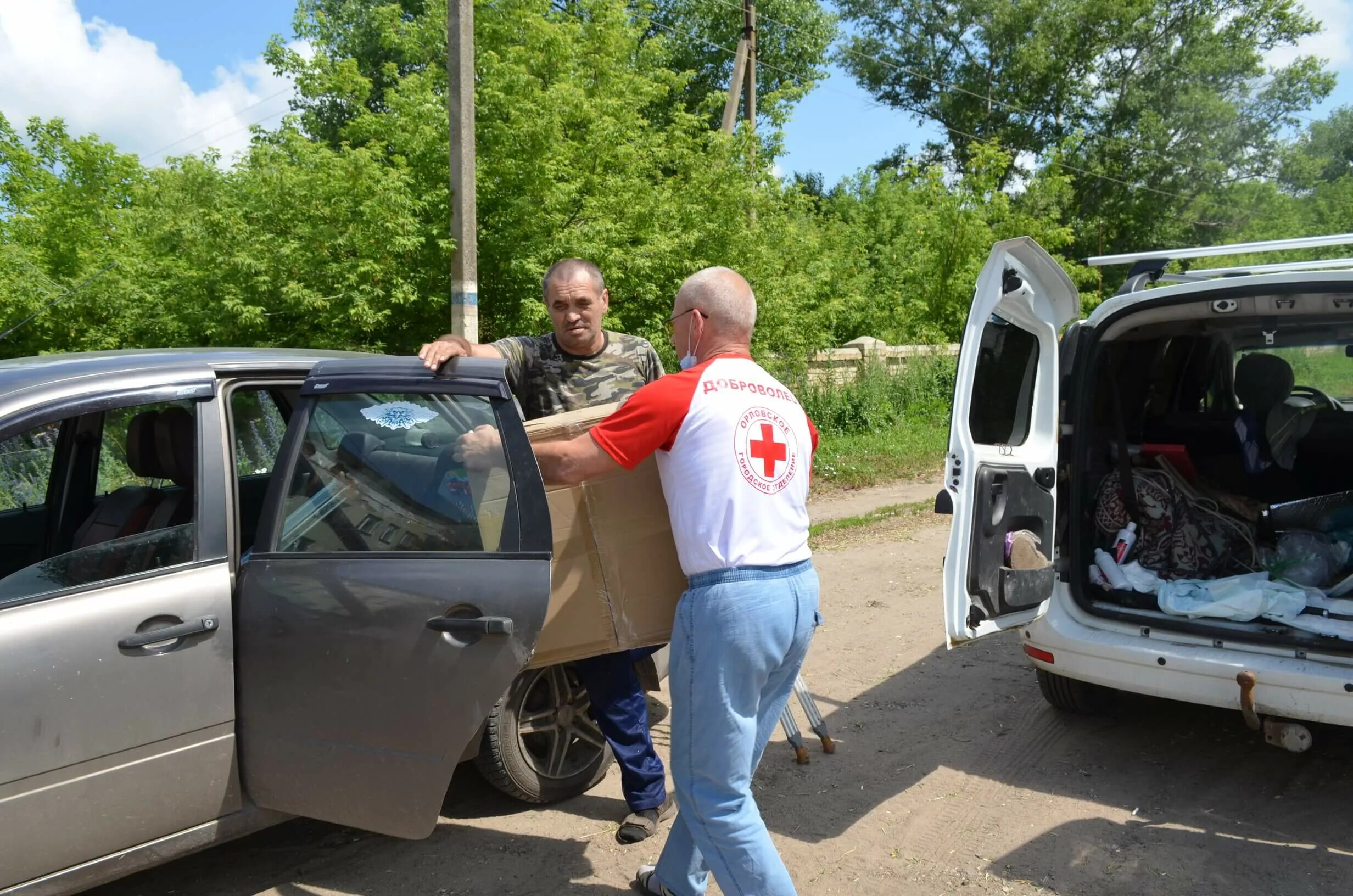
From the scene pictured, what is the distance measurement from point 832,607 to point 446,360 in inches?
175

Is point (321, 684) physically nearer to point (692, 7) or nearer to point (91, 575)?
point (91, 575)

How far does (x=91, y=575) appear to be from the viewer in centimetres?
289

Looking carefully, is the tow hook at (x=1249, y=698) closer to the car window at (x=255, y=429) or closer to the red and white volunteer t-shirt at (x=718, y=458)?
the red and white volunteer t-shirt at (x=718, y=458)

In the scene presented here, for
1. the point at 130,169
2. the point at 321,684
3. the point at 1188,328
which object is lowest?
the point at 321,684

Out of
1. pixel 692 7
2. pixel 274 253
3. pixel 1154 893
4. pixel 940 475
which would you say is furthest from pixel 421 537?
pixel 692 7

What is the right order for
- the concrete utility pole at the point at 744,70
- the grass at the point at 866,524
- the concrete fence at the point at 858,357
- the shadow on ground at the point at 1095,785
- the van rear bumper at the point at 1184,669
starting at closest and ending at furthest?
the shadow on ground at the point at 1095,785, the van rear bumper at the point at 1184,669, the grass at the point at 866,524, the concrete fence at the point at 858,357, the concrete utility pole at the point at 744,70

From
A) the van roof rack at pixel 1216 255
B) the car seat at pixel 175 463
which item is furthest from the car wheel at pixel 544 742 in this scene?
the van roof rack at pixel 1216 255

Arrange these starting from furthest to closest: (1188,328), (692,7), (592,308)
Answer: (692,7)
(1188,328)
(592,308)

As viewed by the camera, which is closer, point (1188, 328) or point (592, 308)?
point (592, 308)

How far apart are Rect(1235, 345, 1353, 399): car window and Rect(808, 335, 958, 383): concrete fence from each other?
844cm

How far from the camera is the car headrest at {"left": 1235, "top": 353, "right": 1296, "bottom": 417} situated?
18.6ft

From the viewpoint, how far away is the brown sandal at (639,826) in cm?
376

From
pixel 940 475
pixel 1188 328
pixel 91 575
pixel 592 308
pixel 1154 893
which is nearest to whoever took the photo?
pixel 91 575

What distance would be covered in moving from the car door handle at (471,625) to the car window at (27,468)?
126cm
